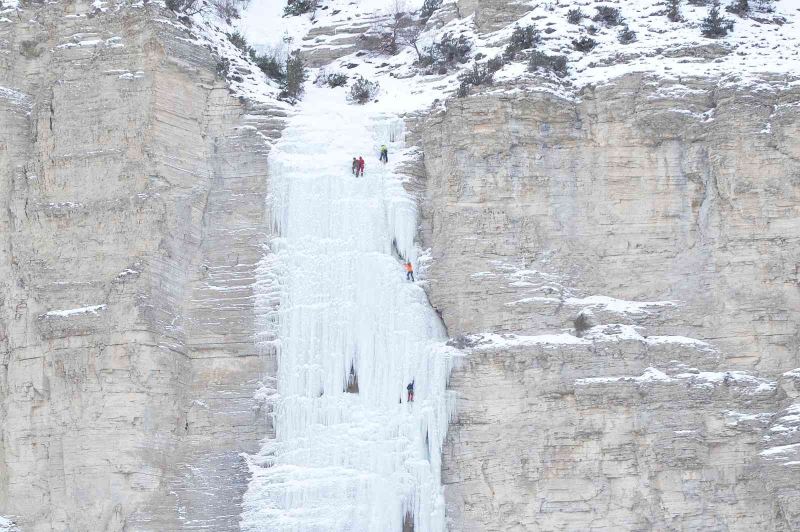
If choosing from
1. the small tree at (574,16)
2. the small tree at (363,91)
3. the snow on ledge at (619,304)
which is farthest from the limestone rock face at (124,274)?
the small tree at (574,16)

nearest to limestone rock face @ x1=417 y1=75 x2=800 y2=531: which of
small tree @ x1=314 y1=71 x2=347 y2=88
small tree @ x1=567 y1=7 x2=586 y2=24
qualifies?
small tree @ x1=567 y1=7 x2=586 y2=24

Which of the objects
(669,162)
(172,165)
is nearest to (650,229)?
(669,162)

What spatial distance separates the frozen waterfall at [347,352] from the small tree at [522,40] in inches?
122

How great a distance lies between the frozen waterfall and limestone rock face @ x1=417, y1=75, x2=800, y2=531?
2.09ft

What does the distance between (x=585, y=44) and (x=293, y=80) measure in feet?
22.5

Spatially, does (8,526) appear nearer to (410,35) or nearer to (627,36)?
(410,35)

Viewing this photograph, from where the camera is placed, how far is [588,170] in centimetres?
3938

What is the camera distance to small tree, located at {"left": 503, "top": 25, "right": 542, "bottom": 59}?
41062mm

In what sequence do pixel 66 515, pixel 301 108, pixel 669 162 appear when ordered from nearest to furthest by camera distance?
pixel 66 515 < pixel 669 162 < pixel 301 108

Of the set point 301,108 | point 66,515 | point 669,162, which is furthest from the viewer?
point 301,108

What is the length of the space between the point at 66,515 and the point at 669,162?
48.8ft

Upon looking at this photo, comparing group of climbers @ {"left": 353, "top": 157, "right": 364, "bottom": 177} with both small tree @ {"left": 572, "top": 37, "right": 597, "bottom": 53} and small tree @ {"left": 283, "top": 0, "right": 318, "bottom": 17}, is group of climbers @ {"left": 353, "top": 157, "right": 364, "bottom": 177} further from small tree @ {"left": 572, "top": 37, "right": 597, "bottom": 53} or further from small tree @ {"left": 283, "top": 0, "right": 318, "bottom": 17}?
small tree @ {"left": 283, "top": 0, "right": 318, "bottom": 17}

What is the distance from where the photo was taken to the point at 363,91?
42062 mm

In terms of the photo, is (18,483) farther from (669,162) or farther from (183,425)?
(669,162)
